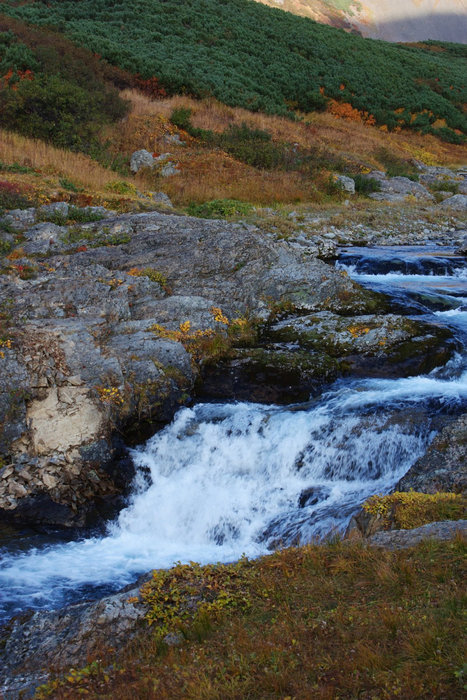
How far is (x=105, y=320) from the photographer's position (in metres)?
10.6

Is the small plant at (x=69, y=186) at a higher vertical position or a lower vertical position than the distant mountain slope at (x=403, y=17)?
lower

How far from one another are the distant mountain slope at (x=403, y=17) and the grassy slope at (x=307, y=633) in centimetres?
9230

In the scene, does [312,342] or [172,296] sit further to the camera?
[172,296]

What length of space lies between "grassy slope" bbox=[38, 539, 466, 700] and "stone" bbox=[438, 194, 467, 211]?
25.0 m

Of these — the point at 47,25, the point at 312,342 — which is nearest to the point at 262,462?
the point at 312,342

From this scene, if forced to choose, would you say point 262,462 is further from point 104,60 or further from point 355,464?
point 104,60

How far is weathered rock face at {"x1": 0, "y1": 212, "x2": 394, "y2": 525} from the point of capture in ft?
26.0

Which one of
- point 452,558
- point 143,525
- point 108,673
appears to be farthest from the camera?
point 143,525

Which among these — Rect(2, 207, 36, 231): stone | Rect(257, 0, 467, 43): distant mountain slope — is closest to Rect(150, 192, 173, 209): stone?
Rect(2, 207, 36, 231): stone

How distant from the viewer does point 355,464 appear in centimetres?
773

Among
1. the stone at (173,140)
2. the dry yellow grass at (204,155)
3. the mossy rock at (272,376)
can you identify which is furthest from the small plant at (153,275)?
the stone at (173,140)

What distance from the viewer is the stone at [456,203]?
25.8m

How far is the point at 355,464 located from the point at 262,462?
1471 mm

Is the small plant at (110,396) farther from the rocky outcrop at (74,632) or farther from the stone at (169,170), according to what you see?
the stone at (169,170)
